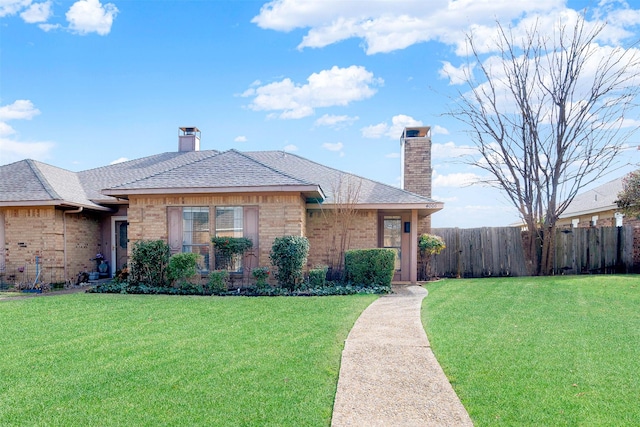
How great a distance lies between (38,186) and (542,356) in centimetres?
1357

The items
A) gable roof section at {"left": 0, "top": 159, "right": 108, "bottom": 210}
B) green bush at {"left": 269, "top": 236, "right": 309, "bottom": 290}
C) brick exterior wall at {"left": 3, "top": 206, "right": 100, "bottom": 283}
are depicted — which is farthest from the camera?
brick exterior wall at {"left": 3, "top": 206, "right": 100, "bottom": 283}

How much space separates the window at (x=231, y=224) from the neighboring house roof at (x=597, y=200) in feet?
46.4

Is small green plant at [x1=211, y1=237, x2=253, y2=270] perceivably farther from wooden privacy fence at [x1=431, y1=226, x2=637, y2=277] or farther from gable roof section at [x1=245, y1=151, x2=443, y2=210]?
wooden privacy fence at [x1=431, y1=226, x2=637, y2=277]

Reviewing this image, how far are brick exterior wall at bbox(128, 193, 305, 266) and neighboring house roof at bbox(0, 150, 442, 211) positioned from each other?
42cm

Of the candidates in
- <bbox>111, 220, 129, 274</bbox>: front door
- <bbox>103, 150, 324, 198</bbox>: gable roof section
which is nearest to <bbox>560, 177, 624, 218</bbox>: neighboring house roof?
<bbox>103, 150, 324, 198</bbox>: gable roof section

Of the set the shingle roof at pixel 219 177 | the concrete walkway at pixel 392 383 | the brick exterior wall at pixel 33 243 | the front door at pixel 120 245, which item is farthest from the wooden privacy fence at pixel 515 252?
the brick exterior wall at pixel 33 243

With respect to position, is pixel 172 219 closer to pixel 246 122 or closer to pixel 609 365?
pixel 246 122

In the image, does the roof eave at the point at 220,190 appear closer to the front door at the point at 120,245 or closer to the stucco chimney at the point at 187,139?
the front door at the point at 120,245

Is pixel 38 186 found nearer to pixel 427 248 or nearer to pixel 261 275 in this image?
pixel 261 275

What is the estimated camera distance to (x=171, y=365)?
15.1 feet

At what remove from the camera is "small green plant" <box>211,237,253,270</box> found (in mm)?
10953

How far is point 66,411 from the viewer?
Result: 3.44m

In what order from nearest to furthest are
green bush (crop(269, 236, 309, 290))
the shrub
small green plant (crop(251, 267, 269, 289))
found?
green bush (crop(269, 236, 309, 290)) → small green plant (crop(251, 267, 269, 289)) → the shrub

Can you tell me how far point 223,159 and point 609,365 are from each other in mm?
10898
